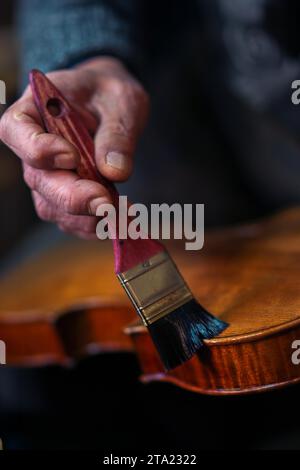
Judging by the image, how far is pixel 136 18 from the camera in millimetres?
988

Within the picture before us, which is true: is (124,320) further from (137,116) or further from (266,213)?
(266,213)

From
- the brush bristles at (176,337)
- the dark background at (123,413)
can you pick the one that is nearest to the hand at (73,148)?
the brush bristles at (176,337)

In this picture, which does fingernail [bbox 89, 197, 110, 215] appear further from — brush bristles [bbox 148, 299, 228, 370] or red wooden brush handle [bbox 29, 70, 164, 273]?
brush bristles [bbox 148, 299, 228, 370]

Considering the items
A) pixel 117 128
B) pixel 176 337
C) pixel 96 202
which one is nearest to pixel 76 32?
pixel 117 128

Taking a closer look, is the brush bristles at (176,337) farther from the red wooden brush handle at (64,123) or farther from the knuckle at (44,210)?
the knuckle at (44,210)

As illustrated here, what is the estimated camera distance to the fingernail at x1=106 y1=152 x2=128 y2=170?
61 centimetres

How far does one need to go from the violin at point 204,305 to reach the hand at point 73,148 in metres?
0.15

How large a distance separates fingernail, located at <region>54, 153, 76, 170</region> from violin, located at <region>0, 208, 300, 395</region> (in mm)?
177

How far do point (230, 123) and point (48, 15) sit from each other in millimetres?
380

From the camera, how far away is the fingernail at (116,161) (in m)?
0.61

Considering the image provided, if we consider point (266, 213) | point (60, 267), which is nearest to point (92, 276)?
point (60, 267)

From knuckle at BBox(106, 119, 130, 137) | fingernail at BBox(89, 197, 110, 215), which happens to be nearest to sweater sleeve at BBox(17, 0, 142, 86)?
knuckle at BBox(106, 119, 130, 137)

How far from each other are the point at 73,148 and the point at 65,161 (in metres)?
0.02
